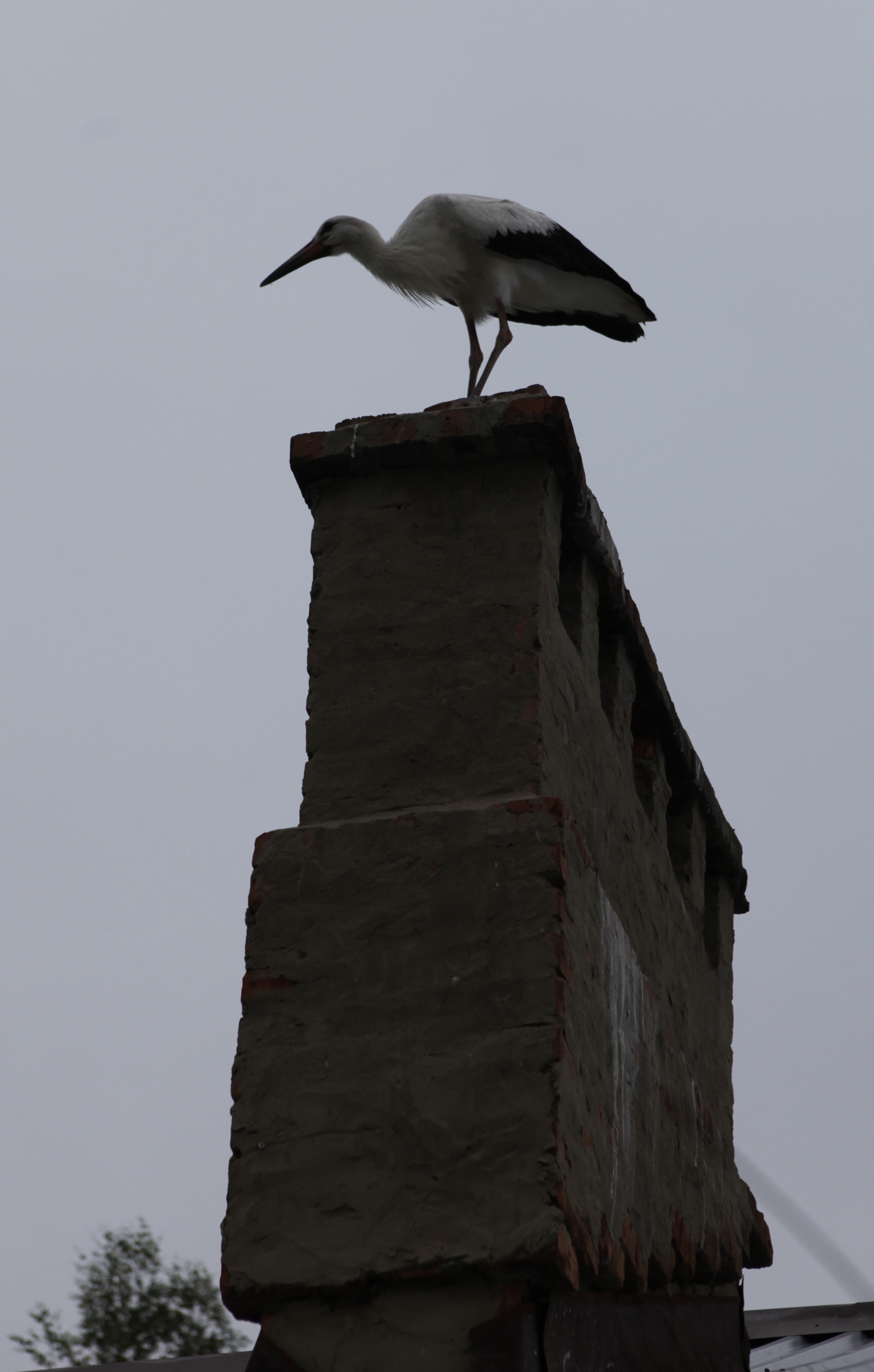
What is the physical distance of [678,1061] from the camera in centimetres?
367

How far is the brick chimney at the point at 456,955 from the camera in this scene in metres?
2.56

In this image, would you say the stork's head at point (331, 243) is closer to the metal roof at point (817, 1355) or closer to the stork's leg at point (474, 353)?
the stork's leg at point (474, 353)

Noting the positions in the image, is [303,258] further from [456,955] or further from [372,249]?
[456,955]

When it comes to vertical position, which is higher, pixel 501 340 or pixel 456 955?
pixel 501 340

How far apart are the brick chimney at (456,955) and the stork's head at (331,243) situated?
2.91 metres

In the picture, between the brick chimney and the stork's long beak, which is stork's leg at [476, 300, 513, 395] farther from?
the brick chimney

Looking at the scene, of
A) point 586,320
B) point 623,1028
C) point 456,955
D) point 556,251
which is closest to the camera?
point 456,955

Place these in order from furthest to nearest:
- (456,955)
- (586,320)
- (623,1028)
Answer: (586,320)
(623,1028)
(456,955)

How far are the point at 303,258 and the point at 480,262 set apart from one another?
0.73m

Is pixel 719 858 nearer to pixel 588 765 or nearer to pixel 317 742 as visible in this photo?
pixel 588 765

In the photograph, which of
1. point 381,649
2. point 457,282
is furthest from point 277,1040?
point 457,282

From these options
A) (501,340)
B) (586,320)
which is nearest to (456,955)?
(501,340)

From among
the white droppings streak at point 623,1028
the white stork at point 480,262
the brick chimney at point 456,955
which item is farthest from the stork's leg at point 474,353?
the white droppings streak at point 623,1028

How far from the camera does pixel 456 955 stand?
2725mm
